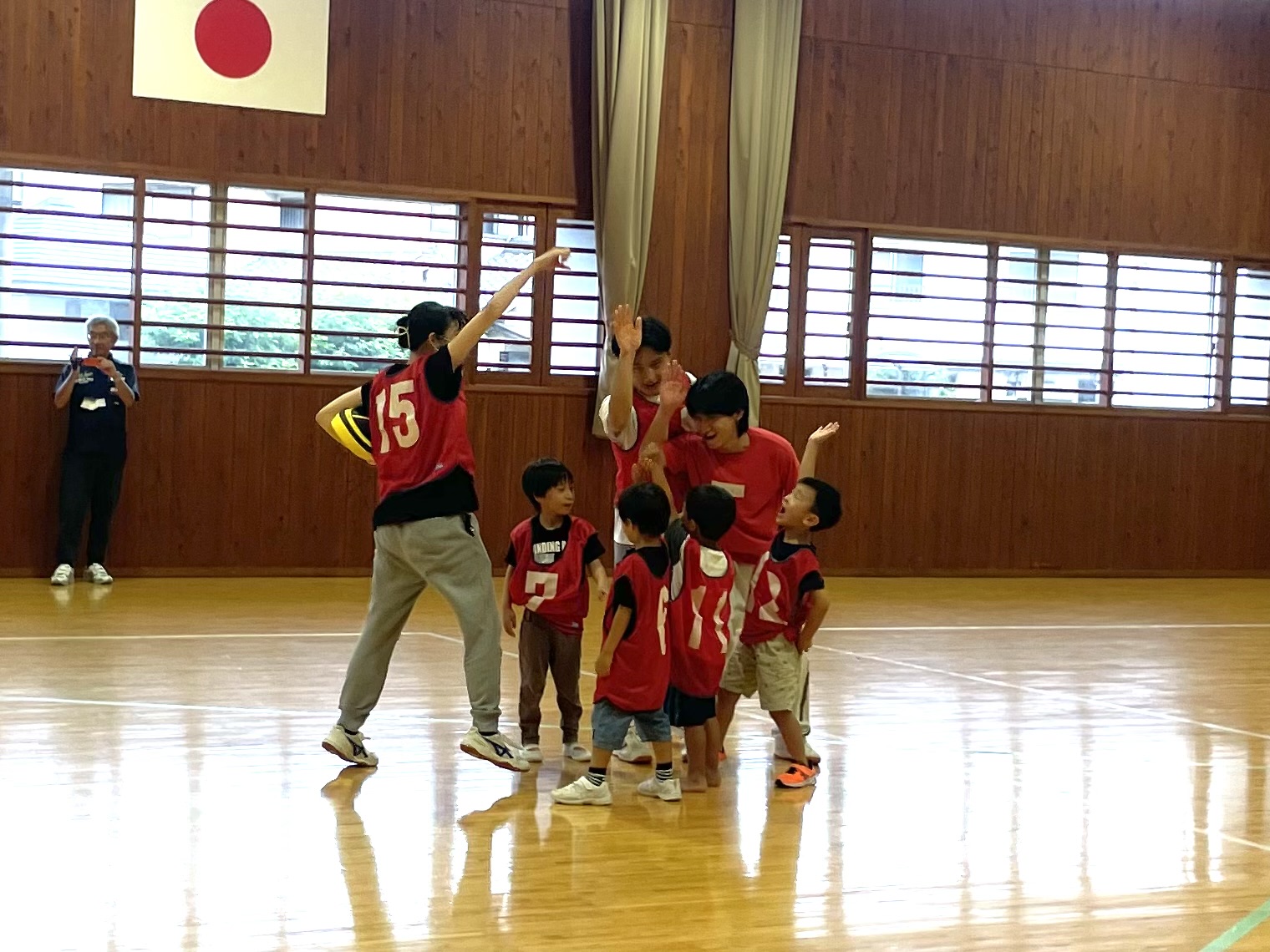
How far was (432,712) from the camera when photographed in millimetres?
5562

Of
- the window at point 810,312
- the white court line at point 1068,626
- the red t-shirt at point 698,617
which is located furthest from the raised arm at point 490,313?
the window at point 810,312

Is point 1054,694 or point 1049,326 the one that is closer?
point 1054,694

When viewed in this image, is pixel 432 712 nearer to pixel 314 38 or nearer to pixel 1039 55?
pixel 314 38

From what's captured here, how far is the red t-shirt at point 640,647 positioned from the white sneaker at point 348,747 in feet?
2.57

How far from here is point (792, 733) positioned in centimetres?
473

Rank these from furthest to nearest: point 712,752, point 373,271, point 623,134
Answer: point 623,134, point 373,271, point 712,752

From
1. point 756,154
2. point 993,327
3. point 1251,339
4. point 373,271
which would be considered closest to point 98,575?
point 373,271

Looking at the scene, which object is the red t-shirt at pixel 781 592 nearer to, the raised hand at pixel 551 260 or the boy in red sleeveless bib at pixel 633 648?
the boy in red sleeveless bib at pixel 633 648

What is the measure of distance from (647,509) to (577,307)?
6222 millimetres

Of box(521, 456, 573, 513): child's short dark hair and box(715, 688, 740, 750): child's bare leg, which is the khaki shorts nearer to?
box(715, 688, 740, 750): child's bare leg

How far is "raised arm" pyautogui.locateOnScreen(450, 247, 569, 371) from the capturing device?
423cm

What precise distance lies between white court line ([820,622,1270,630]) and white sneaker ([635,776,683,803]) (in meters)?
3.76

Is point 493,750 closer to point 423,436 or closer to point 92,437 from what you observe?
point 423,436

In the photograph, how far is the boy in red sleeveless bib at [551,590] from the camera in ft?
15.5
